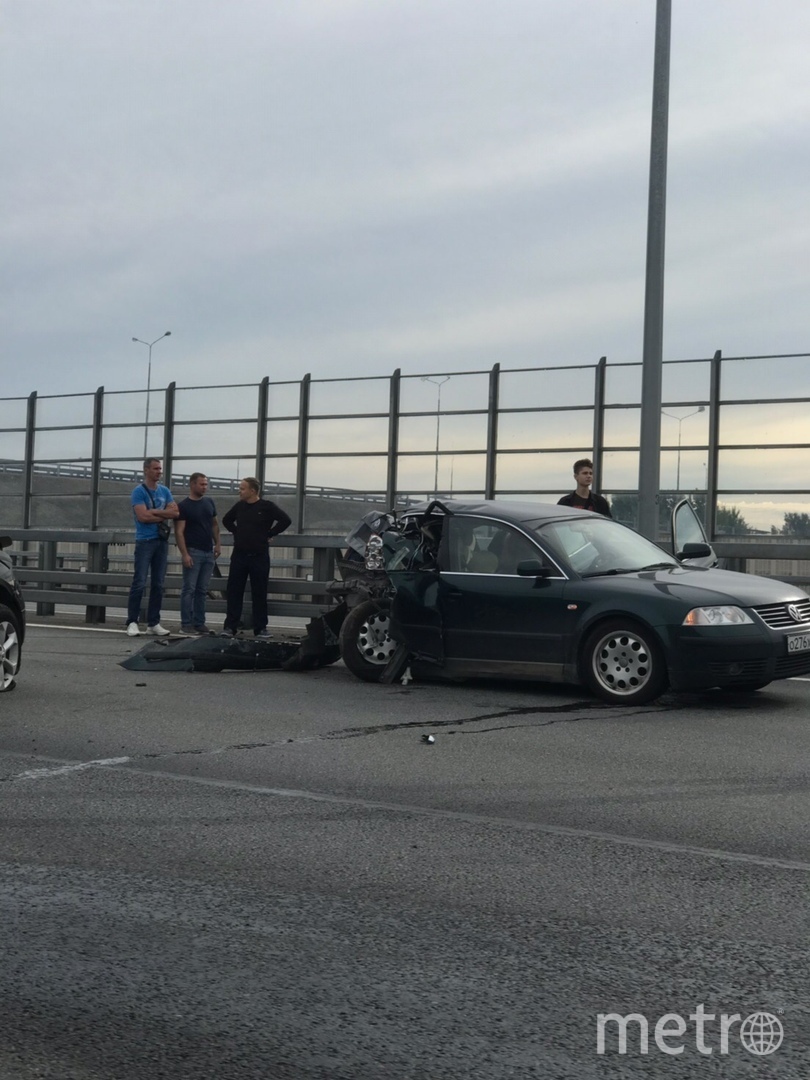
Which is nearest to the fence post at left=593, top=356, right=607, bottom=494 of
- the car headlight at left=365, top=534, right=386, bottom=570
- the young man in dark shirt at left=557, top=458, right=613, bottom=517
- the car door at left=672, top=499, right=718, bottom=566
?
the young man in dark shirt at left=557, top=458, right=613, bottom=517

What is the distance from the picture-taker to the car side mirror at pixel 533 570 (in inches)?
420

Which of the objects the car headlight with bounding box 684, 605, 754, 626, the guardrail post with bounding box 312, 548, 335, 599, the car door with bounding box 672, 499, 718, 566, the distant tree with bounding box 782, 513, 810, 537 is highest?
the distant tree with bounding box 782, 513, 810, 537

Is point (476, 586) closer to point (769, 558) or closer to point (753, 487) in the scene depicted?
point (769, 558)

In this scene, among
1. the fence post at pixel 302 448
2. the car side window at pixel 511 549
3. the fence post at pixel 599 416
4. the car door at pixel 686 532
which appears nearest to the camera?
the car side window at pixel 511 549

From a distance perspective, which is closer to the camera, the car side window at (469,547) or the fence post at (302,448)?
the car side window at (469,547)

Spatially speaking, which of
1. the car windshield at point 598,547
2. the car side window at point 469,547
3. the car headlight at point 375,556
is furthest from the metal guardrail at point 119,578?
the car windshield at point 598,547

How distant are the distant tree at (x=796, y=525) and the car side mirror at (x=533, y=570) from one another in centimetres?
896

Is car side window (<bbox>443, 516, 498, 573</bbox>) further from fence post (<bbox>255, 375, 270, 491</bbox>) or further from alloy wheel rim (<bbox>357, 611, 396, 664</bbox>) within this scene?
fence post (<bbox>255, 375, 270, 491</bbox>)

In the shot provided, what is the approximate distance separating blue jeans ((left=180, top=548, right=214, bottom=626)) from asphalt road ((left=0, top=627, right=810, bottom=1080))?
303 inches

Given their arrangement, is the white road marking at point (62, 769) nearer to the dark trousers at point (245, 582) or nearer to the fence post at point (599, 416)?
the dark trousers at point (245, 582)

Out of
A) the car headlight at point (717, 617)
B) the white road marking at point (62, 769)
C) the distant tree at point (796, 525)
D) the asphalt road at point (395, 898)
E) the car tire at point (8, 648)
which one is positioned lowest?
the white road marking at point (62, 769)

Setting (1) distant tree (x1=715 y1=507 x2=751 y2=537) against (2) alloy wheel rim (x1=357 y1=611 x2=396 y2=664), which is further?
(1) distant tree (x1=715 y1=507 x2=751 y2=537)

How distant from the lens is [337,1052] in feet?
10.6

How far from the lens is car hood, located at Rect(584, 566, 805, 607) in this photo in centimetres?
998
